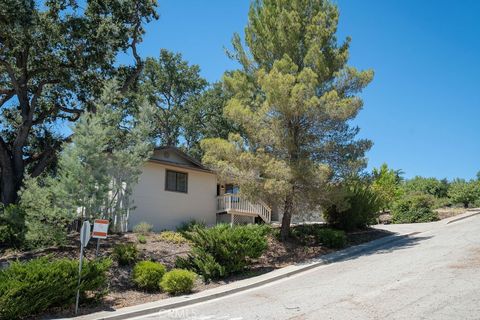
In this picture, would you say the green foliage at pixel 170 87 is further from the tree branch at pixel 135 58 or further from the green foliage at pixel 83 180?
the green foliage at pixel 83 180

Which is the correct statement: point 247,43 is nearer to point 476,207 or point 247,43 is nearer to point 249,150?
point 249,150

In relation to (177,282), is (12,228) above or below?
above

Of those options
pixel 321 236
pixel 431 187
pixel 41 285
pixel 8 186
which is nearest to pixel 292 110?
pixel 321 236

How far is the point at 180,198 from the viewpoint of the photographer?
2273 centimetres

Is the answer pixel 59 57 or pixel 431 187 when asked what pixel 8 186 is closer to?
pixel 59 57

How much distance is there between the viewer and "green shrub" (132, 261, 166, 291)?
40.3 feet

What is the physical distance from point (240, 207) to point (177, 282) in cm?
1200

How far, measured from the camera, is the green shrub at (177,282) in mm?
12148

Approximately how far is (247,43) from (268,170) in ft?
20.8

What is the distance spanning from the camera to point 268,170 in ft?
54.0

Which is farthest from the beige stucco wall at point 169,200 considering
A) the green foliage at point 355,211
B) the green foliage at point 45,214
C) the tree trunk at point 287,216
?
the green foliage at point 355,211

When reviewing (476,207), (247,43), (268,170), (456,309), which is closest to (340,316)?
(456,309)

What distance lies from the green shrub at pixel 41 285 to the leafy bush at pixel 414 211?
832 inches

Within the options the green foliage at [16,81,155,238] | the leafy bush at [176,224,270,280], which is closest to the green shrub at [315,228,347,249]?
the leafy bush at [176,224,270,280]
